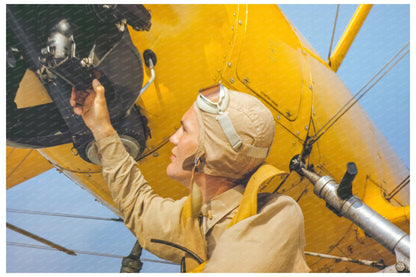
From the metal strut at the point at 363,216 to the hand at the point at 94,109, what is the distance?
0.70 m

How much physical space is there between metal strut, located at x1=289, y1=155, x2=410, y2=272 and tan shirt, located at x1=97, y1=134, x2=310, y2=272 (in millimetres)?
321

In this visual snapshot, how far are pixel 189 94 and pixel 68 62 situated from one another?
1.41 feet

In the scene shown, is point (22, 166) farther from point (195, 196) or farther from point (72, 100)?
point (195, 196)

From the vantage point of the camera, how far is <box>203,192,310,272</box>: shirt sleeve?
1.04 m

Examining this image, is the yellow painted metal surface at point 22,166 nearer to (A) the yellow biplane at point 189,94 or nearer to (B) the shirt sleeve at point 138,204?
(A) the yellow biplane at point 189,94

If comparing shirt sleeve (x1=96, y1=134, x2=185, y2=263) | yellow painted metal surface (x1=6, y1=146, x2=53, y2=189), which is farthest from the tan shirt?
yellow painted metal surface (x1=6, y1=146, x2=53, y2=189)

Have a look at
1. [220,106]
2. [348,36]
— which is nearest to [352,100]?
[348,36]

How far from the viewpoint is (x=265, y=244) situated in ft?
3.44

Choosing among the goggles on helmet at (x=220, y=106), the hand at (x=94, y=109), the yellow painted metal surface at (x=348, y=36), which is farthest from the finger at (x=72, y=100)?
the yellow painted metal surface at (x=348, y=36)

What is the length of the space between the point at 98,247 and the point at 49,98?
0.66m

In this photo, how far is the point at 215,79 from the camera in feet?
4.86

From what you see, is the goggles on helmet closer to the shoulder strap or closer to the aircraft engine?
the shoulder strap

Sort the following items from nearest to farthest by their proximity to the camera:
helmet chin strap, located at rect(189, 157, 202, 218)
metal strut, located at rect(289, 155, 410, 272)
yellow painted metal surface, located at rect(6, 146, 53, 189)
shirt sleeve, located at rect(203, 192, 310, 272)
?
shirt sleeve, located at rect(203, 192, 310, 272)
helmet chin strap, located at rect(189, 157, 202, 218)
metal strut, located at rect(289, 155, 410, 272)
yellow painted metal surface, located at rect(6, 146, 53, 189)
